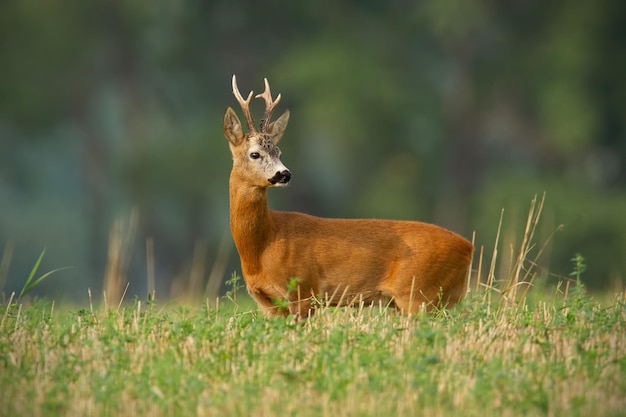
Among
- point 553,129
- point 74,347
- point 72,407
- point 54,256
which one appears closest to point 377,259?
point 74,347

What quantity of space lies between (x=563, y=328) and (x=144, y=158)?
65.6 feet

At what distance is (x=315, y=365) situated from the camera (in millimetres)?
6793

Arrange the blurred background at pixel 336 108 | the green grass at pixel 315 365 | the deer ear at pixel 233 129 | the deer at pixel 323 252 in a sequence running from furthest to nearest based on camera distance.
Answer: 1. the blurred background at pixel 336 108
2. the deer ear at pixel 233 129
3. the deer at pixel 323 252
4. the green grass at pixel 315 365

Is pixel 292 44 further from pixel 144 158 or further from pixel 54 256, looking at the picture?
pixel 54 256

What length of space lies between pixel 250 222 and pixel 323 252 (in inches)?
22.3

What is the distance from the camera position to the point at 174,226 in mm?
28641

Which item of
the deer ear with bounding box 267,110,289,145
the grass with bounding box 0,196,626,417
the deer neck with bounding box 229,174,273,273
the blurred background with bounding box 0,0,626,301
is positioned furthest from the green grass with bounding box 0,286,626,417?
the blurred background with bounding box 0,0,626,301

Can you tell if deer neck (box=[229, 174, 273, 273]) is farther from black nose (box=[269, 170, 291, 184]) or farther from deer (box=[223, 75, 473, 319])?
black nose (box=[269, 170, 291, 184])

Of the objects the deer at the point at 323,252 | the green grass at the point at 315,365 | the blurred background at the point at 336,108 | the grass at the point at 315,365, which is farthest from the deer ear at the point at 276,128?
the blurred background at the point at 336,108

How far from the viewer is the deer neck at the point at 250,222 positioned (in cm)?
898

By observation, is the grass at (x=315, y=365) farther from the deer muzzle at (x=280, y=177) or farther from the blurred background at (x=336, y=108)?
the blurred background at (x=336, y=108)

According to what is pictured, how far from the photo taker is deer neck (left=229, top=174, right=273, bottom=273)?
8.98m

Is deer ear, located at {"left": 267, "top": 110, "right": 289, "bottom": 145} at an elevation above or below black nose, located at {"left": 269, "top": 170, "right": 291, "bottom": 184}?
above

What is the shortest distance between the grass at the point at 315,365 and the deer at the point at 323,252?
2.73 feet
